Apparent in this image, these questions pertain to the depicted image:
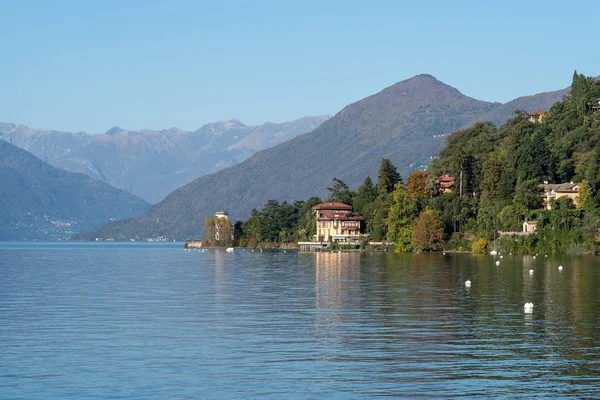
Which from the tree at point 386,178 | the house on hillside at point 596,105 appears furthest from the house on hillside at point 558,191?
the tree at point 386,178

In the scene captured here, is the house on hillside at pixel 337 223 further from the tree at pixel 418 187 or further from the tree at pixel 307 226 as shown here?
the tree at pixel 418 187

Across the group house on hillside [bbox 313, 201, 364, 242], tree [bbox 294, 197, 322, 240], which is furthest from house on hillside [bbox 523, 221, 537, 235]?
tree [bbox 294, 197, 322, 240]

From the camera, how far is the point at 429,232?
14562 cm

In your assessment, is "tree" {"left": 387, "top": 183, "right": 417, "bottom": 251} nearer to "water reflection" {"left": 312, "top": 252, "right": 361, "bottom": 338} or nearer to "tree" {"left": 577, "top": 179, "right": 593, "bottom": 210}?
"tree" {"left": 577, "top": 179, "right": 593, "bottom": 210}

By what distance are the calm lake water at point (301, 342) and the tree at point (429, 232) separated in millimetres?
77070

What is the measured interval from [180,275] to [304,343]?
174 feet

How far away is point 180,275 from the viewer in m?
89.9

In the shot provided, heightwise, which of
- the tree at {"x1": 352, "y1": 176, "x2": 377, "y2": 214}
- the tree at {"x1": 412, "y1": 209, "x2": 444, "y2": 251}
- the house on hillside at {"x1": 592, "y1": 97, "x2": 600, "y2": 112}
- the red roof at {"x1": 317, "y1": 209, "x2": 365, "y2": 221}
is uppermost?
the house on hillside at {"x1": 592, "y1": 97, "x2": 600, "y2": 112}

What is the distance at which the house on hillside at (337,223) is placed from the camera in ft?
579

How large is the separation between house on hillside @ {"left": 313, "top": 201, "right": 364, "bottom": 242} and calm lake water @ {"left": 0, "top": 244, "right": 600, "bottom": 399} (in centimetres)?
10786

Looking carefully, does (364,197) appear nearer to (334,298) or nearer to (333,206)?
(333,206)

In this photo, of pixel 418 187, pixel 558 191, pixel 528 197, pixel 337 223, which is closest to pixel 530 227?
pixel 528 197

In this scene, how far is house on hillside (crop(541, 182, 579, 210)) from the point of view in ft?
449

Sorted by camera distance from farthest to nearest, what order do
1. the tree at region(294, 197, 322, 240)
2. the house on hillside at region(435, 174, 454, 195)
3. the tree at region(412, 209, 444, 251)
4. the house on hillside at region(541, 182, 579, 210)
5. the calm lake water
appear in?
the tree at region(294, 197, 322, 240) < the house on hillside at region(435, 174, 454, 195) < the tree at region(412, 209, 444, 251) < the house on hillside at region(541, 182, 579, 210) < the calm lake water
